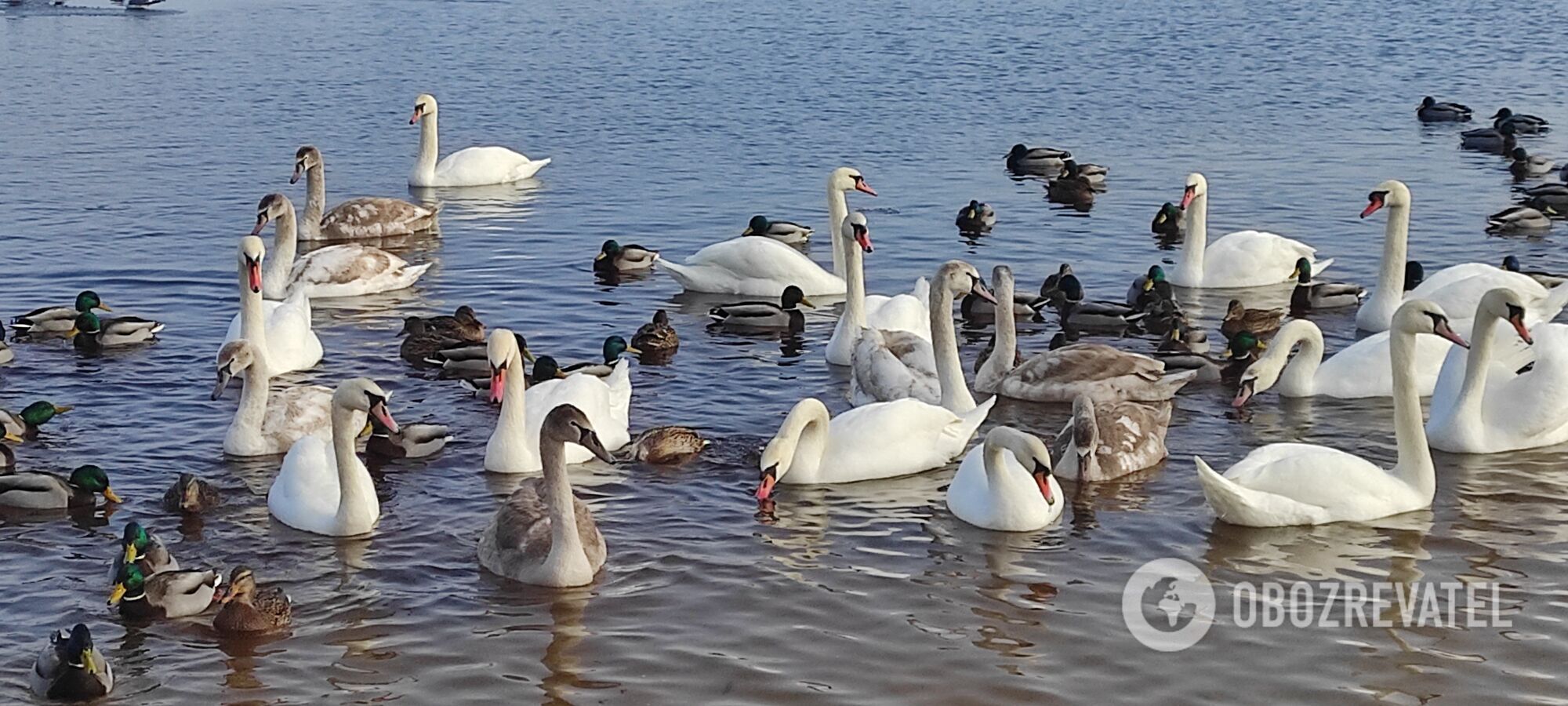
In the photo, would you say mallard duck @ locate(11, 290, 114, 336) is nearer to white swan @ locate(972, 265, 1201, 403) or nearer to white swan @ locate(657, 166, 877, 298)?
white swan @ locate(657, 166, 877, 298)

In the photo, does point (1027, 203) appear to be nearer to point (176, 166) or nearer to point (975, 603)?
point (176, 166)

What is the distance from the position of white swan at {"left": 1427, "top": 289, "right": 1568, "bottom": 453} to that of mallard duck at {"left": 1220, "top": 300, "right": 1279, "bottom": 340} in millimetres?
3601

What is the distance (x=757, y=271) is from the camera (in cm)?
1747

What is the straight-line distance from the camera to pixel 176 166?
24984mm

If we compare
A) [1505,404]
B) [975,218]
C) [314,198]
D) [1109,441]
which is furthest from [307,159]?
[1505,404]

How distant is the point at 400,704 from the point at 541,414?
12.4 feet

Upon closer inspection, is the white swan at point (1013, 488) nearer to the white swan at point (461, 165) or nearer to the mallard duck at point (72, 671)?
the mallard duck at point (72, 671)

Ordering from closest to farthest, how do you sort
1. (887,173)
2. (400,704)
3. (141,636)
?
(400,704)
(141,636)
(887,173)

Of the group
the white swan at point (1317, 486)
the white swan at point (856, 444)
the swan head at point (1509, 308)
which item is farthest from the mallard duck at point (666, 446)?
the swan head at point (1509, 308)

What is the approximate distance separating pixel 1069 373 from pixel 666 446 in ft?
10.0

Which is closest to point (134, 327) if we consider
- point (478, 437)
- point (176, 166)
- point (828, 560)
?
point (478, 437)

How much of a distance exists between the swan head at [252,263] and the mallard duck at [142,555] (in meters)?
4.68

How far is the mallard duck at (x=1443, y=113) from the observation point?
27.1m

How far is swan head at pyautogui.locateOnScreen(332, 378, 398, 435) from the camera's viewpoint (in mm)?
10867
